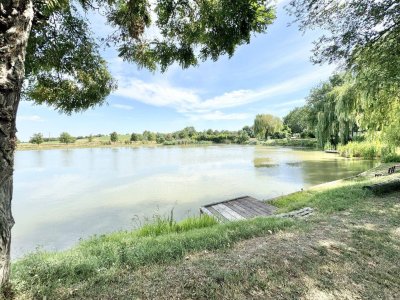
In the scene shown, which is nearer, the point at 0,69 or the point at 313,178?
the point at 0,69

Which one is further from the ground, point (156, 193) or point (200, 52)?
point (200, 52)

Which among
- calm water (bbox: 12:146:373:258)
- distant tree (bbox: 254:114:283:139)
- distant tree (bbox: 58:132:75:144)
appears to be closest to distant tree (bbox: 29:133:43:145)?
distant tree (bbox: 58:132:75:144)

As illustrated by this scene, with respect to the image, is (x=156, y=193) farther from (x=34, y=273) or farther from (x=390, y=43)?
(x=390, y=43)

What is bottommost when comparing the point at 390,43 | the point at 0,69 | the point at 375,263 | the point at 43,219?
the point at 43,219

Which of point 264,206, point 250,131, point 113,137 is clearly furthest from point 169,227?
point 250,131

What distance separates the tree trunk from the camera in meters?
1.20

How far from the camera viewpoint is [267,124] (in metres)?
47.0

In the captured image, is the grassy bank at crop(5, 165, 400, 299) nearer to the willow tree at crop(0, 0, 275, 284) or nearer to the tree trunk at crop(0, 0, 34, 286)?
the tree trunk at crop(0, 0, 34, 286)

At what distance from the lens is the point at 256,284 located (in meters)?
1.80

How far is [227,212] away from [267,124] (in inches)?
1728

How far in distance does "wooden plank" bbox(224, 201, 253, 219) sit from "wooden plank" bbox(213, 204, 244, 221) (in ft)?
0.37

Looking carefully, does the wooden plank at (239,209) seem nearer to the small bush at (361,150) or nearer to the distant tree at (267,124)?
the small bush at (361,150)

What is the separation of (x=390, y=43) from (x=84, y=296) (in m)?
5.51

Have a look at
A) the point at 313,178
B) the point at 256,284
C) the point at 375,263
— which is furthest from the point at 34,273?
the point at 313,178
